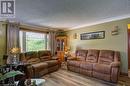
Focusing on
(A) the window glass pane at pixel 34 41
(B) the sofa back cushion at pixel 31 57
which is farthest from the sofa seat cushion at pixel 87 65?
(A) the window glass pane at pixel 34 41

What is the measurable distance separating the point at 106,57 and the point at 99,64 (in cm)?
52

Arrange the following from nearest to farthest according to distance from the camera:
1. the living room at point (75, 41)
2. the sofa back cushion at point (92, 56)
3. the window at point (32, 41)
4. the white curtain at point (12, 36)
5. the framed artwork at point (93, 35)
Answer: the living room at point (75, 41) < the white curtain at point (12, 36) < the sofa back cushion at point (92, 56) < the framed artwork at point (93, 35) < the window at point (32, 41)

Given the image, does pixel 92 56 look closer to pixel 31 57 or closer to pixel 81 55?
pixel 81 55

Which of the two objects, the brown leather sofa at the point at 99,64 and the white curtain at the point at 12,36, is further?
the white curtain at the point at 12,36

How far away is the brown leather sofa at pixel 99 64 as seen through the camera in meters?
3.62

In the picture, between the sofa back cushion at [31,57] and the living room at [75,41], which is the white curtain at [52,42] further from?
the sofa back cushion at [31,57]

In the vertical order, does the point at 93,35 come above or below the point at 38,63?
above

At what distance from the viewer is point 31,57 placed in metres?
4.85

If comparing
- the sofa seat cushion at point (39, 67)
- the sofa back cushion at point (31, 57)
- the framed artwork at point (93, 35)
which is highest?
the framed artwork at point (93, 35)

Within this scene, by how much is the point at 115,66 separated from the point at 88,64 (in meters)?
1.08

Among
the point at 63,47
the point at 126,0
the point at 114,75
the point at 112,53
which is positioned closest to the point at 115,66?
the point at 114,75

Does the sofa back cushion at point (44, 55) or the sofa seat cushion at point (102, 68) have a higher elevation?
the sofa back cushion at point (44, 55)

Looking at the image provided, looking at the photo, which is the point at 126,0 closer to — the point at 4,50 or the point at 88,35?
the point at 88,35

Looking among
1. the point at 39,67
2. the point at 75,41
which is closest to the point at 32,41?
the point at 39,67
